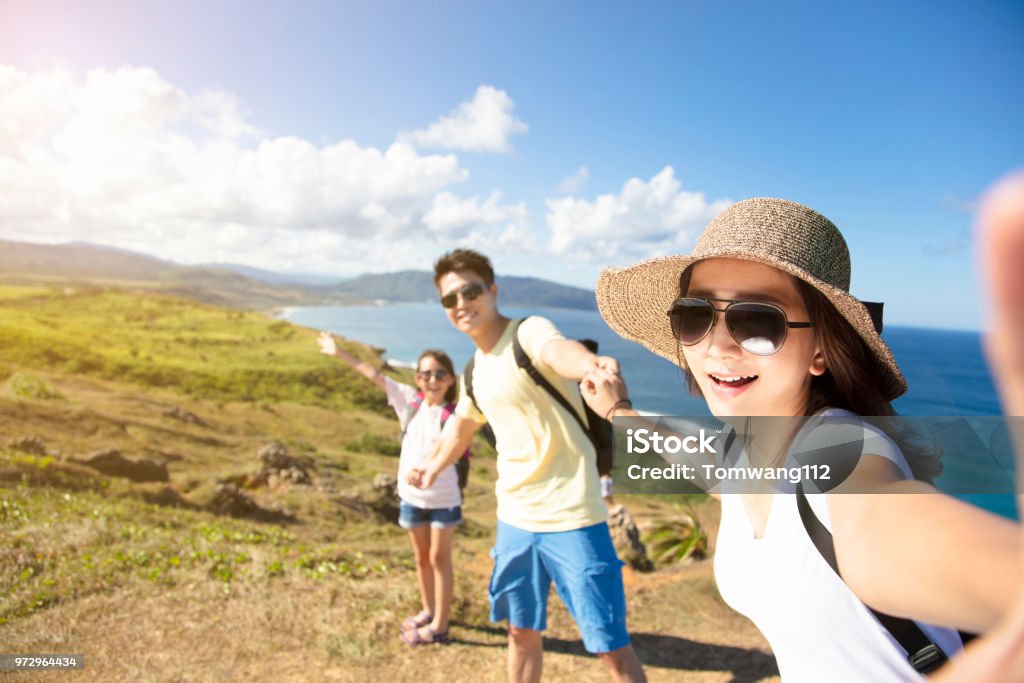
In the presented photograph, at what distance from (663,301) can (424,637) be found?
381 centimetres

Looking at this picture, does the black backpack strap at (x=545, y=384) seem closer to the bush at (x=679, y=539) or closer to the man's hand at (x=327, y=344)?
the man's hand at (x=327, y=344)

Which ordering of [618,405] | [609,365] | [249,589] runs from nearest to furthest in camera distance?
[618,405]
[609,365]
[249,589]

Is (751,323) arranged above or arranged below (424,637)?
above

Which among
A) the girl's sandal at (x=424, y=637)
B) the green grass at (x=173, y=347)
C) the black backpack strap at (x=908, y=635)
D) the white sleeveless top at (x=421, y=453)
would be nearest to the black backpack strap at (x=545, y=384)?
the white sleeveless top at (x=421, y=453)

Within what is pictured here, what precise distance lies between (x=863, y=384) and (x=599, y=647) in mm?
2036

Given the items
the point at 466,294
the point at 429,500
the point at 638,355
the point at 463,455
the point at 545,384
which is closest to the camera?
the point at 545,384

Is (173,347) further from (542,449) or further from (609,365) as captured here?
(609,365)

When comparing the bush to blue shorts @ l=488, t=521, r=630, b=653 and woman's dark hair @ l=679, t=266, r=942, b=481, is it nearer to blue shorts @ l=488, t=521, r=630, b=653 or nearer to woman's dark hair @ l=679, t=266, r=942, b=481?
blue shorts @ l=488, t=521, r=630, b=653

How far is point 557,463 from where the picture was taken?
3.07m

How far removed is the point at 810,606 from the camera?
1.26 m

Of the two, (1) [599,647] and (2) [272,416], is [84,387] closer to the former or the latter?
(2) [272,416]

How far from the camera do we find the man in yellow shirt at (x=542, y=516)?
2.97m

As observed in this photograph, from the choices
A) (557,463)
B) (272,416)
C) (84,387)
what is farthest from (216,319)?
(557,463)

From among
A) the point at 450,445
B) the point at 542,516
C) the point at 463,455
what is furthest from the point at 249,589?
the point at 542,516
